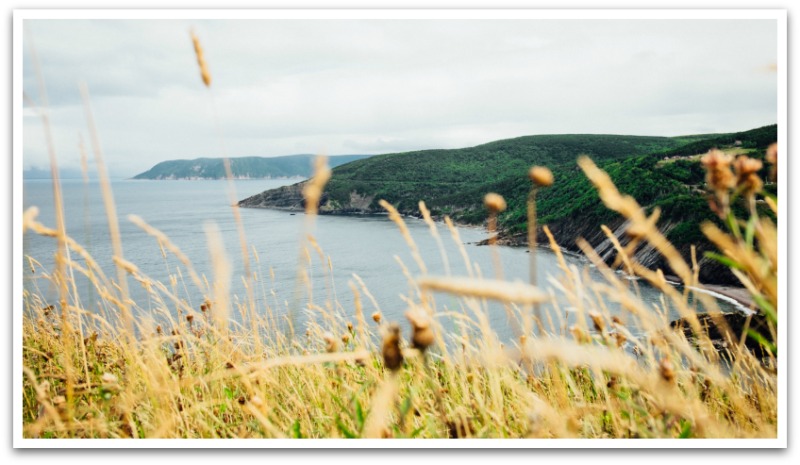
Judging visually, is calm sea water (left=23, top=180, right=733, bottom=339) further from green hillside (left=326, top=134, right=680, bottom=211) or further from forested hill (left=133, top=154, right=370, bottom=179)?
forested hill (left=133, top=154, right=370, bottom=179)

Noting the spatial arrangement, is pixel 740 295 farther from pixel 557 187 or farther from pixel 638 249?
pixel 557 187

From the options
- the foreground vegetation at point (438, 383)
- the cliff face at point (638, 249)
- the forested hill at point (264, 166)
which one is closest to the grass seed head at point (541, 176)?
the foreground vegetation at point (438, 383)

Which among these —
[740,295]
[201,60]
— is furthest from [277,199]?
[201,60]

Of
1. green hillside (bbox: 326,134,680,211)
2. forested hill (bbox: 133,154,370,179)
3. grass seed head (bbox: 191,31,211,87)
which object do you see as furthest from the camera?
green hillside (bbox: 326,134,680,211)

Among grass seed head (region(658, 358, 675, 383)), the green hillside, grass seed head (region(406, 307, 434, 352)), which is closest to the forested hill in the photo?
grass seed head (region(406, 307, 434, 352))
